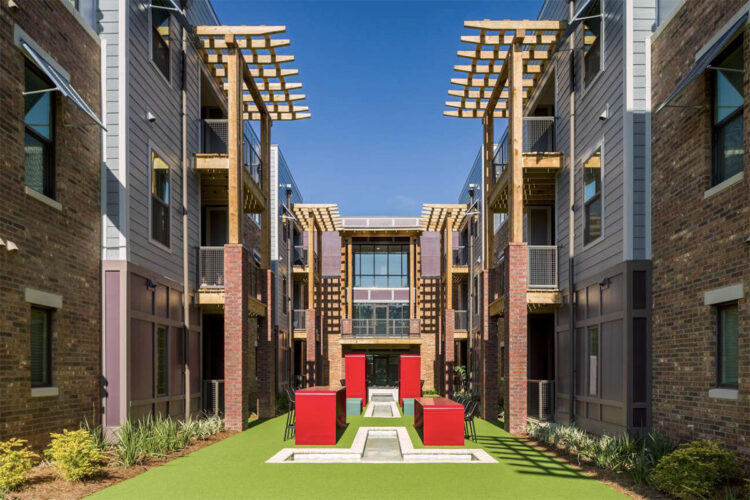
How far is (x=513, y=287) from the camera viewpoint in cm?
1662

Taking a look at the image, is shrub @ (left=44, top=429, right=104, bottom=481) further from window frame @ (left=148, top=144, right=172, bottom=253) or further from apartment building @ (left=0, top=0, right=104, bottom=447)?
window frame @ (left=148, top=144, right=172, bottom=253)

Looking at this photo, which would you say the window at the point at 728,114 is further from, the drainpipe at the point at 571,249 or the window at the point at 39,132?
the window at the point at 39,132

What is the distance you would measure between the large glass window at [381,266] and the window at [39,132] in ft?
104

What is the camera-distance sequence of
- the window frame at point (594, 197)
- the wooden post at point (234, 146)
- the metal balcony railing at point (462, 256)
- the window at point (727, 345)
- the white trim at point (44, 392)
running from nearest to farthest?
the window at point (727, 345) → the white trim at point (44, 392) → the window frame at point (594, 197) → the wooden post at point (234, 146) → the metal balcony railing at point (462, 256)

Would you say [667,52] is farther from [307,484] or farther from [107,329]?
[107,329]

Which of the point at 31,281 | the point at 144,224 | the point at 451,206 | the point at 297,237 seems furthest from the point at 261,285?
the point at 297,237

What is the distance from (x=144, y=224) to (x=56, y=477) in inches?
238

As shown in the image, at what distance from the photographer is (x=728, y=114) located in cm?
1016

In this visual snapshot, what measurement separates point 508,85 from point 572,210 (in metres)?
3.47

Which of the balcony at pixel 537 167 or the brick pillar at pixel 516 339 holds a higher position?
the balcony at pixel 537 167

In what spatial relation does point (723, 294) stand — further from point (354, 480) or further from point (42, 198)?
point (42, 198)

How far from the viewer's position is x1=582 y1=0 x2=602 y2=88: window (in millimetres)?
15381

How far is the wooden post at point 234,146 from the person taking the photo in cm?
1717

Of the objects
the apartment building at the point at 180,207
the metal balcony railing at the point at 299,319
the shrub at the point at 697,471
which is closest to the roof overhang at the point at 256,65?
the apartment building at the point at 180,207
